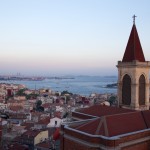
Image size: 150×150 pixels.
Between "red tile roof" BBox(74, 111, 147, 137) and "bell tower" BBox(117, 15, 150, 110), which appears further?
"bell tower" BBox(117, 15, 150, 110)

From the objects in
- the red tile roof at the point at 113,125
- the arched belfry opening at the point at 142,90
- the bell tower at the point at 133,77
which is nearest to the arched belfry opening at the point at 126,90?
the bell tower at the point at 133,77

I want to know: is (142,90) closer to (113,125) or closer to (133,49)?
(133,49)

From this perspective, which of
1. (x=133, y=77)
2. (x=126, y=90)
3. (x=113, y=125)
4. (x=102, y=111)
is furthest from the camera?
(x=126, y=90)

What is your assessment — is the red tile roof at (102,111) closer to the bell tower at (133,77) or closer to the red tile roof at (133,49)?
the bell tower at (133,77)

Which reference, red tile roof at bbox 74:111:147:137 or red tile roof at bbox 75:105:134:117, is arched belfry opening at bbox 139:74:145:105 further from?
red tile roof at bbox 74:111:147:137

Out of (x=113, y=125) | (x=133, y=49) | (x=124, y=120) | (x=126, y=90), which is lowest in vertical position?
(x=113, y=125)

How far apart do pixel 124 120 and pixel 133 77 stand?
661 cm

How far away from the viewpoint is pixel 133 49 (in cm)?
2425

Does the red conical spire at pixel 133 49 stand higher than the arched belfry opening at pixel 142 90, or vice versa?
the red conical spire at pixel 133 49

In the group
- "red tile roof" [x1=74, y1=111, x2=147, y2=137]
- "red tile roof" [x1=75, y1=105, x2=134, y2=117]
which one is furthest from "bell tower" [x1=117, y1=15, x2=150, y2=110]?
"red tile roof" [x1=74, y1=111, x2=147, y2=137]

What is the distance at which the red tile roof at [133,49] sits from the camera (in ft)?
79.1

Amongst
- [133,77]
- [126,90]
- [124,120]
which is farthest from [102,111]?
[124,120]

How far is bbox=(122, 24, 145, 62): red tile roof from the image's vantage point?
24109mm

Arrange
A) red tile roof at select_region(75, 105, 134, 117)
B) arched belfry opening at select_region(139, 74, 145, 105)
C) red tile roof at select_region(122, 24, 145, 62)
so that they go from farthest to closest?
red tile roof at select_region(122, 24, 145, 62) → arched belfry opening at select_region(139, 74, 145, 105) → red tile roof at select_region(75, 105, 134, 117)
